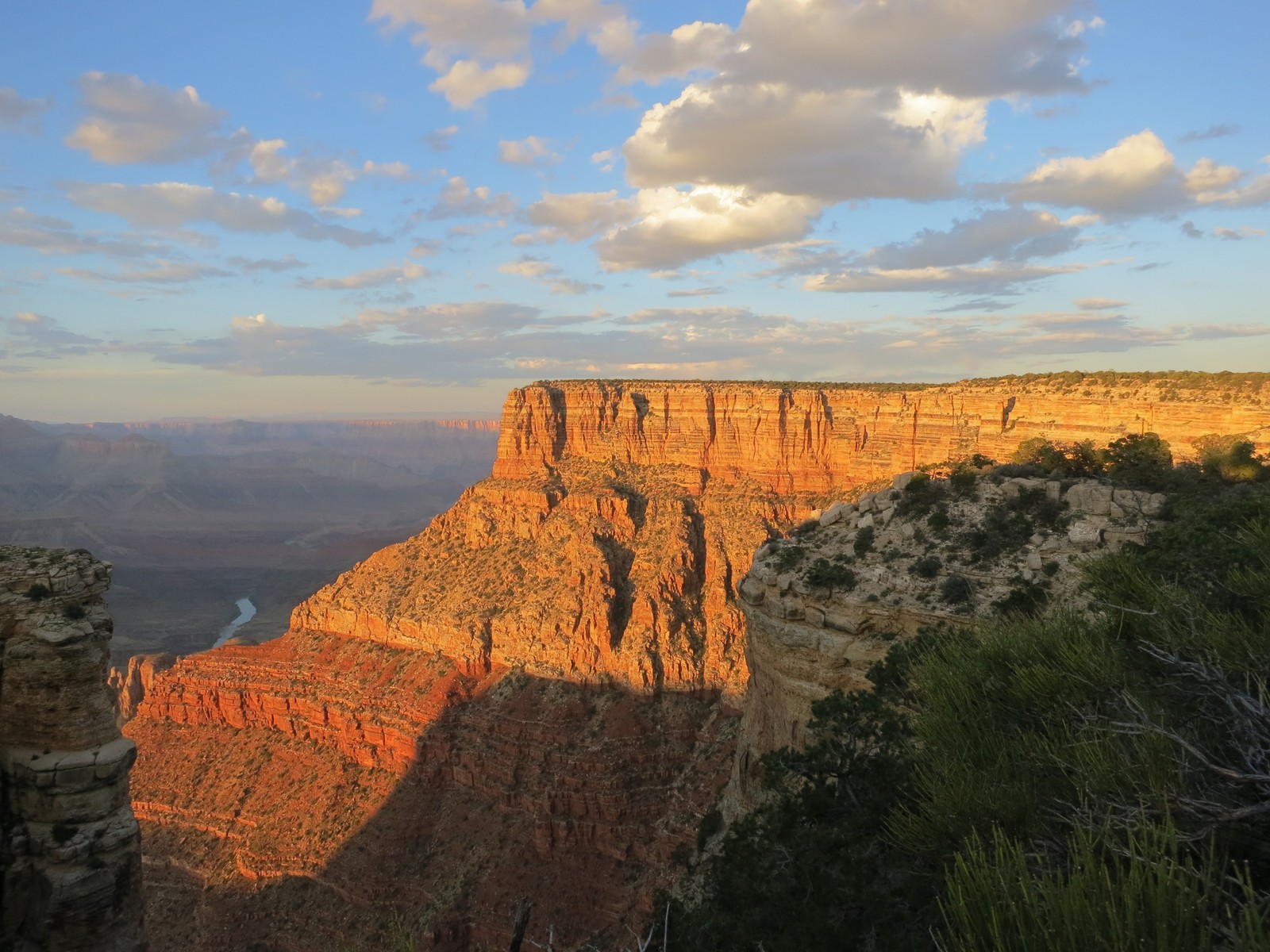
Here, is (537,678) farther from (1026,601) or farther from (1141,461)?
(1141,461)

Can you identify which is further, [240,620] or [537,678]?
[240,620]

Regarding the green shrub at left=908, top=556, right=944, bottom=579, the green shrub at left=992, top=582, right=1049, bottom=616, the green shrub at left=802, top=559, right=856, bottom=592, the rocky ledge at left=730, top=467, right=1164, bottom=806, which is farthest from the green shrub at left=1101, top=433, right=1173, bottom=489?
the green shrub at left=802, top=559, right=856, bottom=592

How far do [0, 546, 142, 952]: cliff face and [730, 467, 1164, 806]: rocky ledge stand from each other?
790 inches

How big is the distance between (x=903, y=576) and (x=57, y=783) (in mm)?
25451

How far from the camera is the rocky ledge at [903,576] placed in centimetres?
2425

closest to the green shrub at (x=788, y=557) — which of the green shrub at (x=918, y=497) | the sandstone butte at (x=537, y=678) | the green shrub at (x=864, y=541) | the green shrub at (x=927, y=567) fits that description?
the green shrub at (x=864, y=541)

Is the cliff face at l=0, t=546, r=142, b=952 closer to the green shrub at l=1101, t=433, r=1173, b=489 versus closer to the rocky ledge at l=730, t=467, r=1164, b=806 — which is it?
the rocky ledge at l=730, t=467, r=1164, b=806

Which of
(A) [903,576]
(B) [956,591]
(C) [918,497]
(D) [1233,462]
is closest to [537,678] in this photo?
(C) [918,497]

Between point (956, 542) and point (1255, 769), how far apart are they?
1996 centimetres

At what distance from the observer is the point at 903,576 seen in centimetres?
2603

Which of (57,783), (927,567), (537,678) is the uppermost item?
(927,567)

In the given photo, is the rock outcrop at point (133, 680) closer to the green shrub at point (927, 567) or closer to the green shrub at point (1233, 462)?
the green shrub at point (927, 567)

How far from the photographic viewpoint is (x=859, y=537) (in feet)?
97.7

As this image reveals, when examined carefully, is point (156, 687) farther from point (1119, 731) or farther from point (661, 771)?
point (1119, 731)
